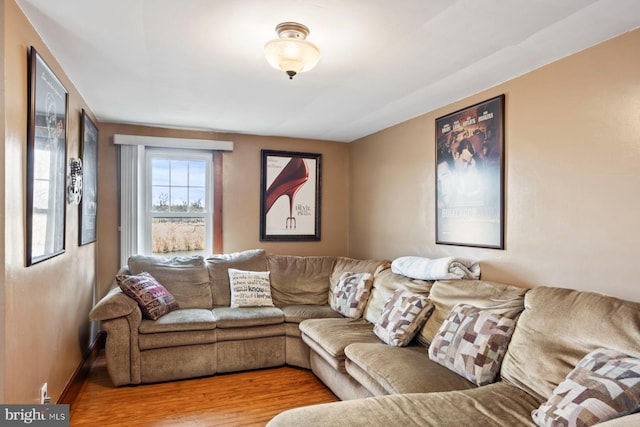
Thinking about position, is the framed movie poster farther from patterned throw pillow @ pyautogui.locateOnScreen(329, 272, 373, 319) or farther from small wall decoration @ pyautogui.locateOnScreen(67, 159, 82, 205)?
small wall decoration @ pyautogui.locateOnScreen(67, 159, 82, 205)

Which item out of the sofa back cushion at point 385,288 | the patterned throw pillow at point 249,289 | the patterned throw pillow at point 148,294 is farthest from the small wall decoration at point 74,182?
the sofa back cushion at point 385,288

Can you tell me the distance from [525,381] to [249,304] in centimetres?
262

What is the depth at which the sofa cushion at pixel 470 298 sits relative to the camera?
2.40 m

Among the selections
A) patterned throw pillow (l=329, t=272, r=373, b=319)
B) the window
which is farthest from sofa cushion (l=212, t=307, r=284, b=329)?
the window

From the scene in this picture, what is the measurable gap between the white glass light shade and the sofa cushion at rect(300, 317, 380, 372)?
6.28 feet

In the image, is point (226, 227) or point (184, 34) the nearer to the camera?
point (184, 34)

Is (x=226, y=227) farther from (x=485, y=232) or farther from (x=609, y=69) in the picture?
(x=609, y=69)

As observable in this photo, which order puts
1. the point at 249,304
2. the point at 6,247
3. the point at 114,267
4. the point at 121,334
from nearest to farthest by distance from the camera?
the point at 6,247 → the point at 121,334 → the point at 249,304 → the point at 114,267

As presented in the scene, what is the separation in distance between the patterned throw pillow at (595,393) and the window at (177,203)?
3741mm

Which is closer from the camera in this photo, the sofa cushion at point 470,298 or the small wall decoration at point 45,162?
the small wall decoration at point 45,162

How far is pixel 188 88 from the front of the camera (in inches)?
121

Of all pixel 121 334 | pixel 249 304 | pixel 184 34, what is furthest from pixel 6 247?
pixel 249 304

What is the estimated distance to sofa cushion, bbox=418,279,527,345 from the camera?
7.86 feet

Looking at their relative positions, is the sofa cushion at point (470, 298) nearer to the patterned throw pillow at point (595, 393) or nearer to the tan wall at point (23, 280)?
the patterned throw pillow at point (595, 393)
